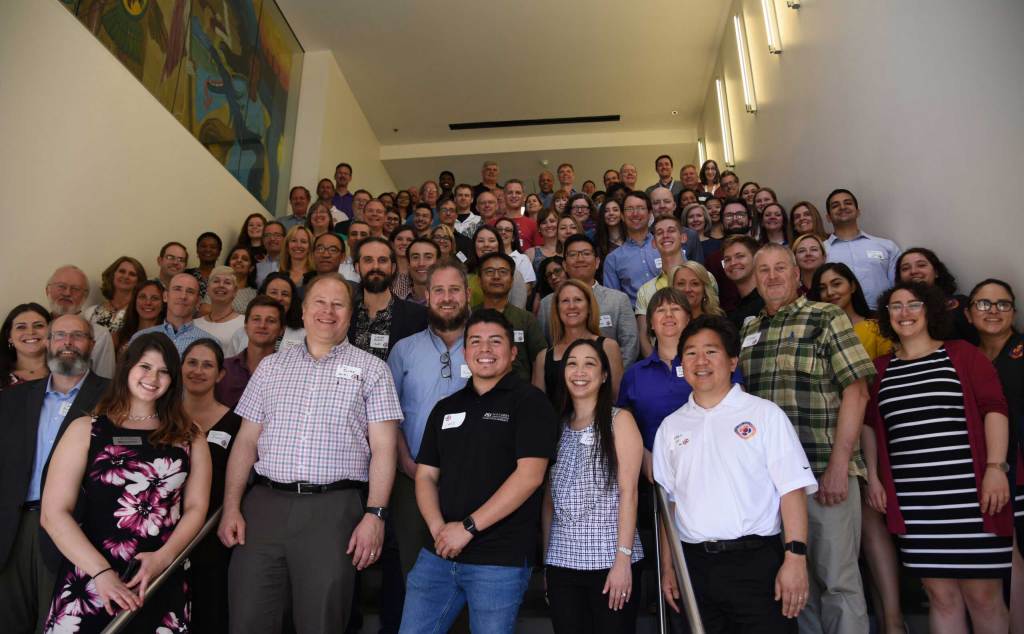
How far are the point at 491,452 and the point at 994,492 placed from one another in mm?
1919

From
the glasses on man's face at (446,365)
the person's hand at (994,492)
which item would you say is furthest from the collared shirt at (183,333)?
the person's hand at (994,492)

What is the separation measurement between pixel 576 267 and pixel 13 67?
3.81 m

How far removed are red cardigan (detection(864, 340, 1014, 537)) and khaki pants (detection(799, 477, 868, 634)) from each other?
0.69 ft

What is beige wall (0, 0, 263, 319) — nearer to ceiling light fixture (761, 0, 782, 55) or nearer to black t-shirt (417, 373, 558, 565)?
black t-shirt (417, 373, 558, 565)

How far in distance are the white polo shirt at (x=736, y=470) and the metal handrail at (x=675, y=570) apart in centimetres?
5

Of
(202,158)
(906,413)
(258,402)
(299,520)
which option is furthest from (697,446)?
(202,158)

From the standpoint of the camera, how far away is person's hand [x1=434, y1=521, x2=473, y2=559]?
216 cm

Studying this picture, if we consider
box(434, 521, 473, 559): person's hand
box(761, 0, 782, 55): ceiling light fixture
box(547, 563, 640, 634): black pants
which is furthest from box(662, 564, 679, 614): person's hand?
box(761, 0, 782, 55): ceiling light fixture

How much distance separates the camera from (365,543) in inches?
90.4

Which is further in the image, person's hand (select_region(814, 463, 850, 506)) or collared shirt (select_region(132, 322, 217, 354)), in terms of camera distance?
collared shirt (select_region(132, 322, 217, 354))

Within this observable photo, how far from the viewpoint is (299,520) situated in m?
2.30

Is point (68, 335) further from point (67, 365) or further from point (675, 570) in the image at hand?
point (675, 570)

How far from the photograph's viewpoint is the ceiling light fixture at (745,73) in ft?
25.9

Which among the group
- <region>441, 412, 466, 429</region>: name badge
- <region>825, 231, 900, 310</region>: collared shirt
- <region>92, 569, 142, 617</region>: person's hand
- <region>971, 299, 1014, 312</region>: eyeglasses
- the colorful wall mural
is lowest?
<region>92, 569, 142, 617</region>: person's hand
